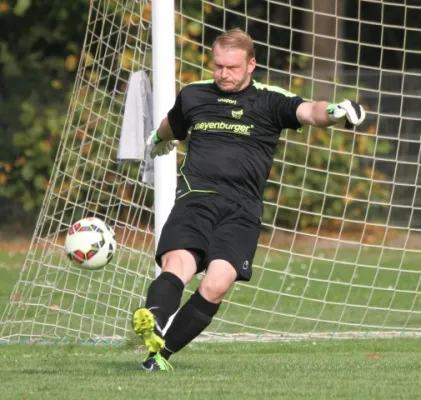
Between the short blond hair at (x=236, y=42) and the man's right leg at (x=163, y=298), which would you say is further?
the short blond hair at (x=236, y=42)

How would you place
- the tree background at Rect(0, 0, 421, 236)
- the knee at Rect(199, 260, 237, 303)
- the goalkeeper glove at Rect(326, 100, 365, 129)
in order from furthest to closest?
the tree background at Rect(0, 0, 421, 236)
the knee at Rect(199, 260, 237, 303)
the goalkeeper glove at Rect(326, 100, 365, 129)

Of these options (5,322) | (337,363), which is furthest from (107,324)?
(337,363)

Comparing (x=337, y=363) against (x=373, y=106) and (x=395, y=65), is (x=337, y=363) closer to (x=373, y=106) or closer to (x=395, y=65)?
(x=373, y=106)

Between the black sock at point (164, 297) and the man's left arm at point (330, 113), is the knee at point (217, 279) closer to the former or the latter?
the black sock at point (164, 297)

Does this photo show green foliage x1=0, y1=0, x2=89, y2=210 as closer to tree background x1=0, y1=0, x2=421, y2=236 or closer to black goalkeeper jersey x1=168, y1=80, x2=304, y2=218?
tree background x1=0, y1=0, x2=421, y2=236

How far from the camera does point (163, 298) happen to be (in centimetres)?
566

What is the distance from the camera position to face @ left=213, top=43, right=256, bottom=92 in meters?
5.95

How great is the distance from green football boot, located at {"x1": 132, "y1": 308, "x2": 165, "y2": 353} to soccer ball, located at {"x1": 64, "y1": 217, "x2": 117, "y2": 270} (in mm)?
1361

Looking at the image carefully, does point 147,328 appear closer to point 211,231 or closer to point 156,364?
point 156,364

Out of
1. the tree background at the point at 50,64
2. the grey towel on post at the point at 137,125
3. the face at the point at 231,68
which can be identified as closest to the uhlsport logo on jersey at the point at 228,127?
the face at the point at 231,68

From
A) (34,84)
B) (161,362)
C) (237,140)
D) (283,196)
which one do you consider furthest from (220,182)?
(34,84)


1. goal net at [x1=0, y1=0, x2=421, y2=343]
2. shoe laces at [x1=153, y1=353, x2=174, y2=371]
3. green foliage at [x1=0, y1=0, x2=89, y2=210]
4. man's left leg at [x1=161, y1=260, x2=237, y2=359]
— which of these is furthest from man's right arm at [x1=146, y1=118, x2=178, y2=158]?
green foliage at [x1=0, y1=0, x2=89, y2=210]

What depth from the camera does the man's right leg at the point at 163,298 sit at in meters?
5.40

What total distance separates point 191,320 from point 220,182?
2.22 ft
